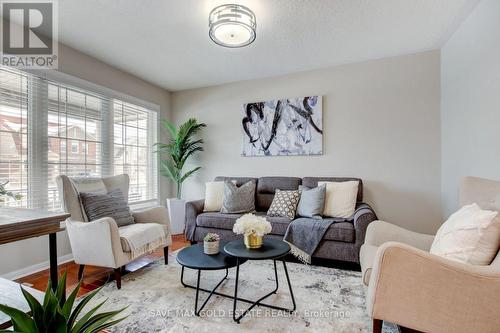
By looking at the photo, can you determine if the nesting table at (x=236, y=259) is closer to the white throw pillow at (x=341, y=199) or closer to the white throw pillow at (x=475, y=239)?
the white throw pillow at (x=475, y=239)

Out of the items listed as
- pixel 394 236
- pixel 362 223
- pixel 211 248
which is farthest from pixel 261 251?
pixel 362 223

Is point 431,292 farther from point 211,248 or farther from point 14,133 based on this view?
point 14,133

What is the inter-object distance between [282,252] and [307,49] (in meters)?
2.35

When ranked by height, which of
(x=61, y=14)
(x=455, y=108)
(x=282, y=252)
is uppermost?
(x=61, y=14)

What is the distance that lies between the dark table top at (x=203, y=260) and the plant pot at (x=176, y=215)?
6.58ft

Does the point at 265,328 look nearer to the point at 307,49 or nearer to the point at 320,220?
the point at 320,220

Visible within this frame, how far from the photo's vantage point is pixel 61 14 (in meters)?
2.39

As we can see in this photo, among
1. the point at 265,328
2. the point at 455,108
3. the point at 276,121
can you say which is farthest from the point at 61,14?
the point at 455,108

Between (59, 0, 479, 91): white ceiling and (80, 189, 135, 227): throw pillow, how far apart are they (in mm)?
1671

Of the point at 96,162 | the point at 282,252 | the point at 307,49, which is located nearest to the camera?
the point at 282,252

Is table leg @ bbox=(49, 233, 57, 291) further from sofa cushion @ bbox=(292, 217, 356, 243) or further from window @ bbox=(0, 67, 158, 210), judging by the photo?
sofa cushion @ bbox=(292, 217, 356, 243)

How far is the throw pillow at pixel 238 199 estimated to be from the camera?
338 cm

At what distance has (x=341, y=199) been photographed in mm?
3037

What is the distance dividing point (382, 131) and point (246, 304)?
8.66ft
